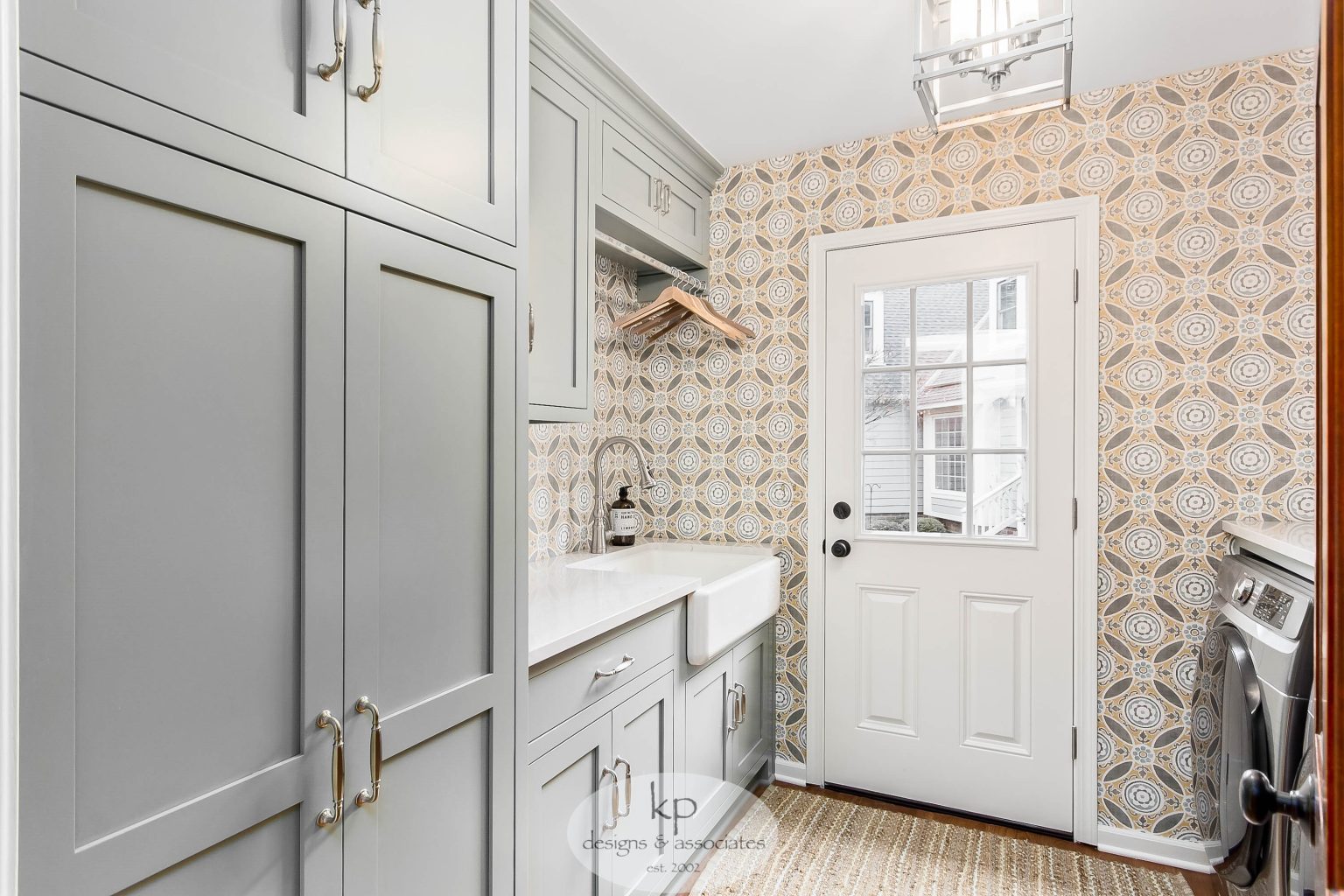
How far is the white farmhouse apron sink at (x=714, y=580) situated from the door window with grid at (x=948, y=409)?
1.49ft

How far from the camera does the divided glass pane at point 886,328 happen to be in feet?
8.15

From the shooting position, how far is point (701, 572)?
2.56m

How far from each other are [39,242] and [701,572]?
218cm

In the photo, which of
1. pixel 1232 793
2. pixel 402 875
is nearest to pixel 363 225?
pixel 402 875

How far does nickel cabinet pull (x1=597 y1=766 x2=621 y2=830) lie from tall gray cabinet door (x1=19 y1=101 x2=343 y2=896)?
82 cm

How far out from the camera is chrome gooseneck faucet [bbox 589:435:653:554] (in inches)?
98.8

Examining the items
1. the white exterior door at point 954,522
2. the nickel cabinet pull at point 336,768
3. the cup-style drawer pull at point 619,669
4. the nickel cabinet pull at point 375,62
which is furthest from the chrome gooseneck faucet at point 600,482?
the nickel cabinet pull at point 375,62

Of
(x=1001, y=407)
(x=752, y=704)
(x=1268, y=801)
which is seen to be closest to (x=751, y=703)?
(x=752, y=704)

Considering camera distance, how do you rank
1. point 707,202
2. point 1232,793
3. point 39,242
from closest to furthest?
point 39,242 < point 1232,793 < point 707,202

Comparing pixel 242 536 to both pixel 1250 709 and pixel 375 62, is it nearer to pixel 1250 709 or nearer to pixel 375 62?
pixel 375 62

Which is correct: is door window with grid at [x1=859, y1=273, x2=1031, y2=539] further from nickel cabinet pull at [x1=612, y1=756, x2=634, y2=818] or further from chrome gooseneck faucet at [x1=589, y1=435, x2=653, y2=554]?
nickel cabinet pull at [x1=612, y1=756, x2=634, y2=818]

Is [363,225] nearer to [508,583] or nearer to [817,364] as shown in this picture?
[508,583]

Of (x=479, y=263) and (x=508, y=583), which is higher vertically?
(x=479, y=263)

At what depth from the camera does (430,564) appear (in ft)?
3.20
